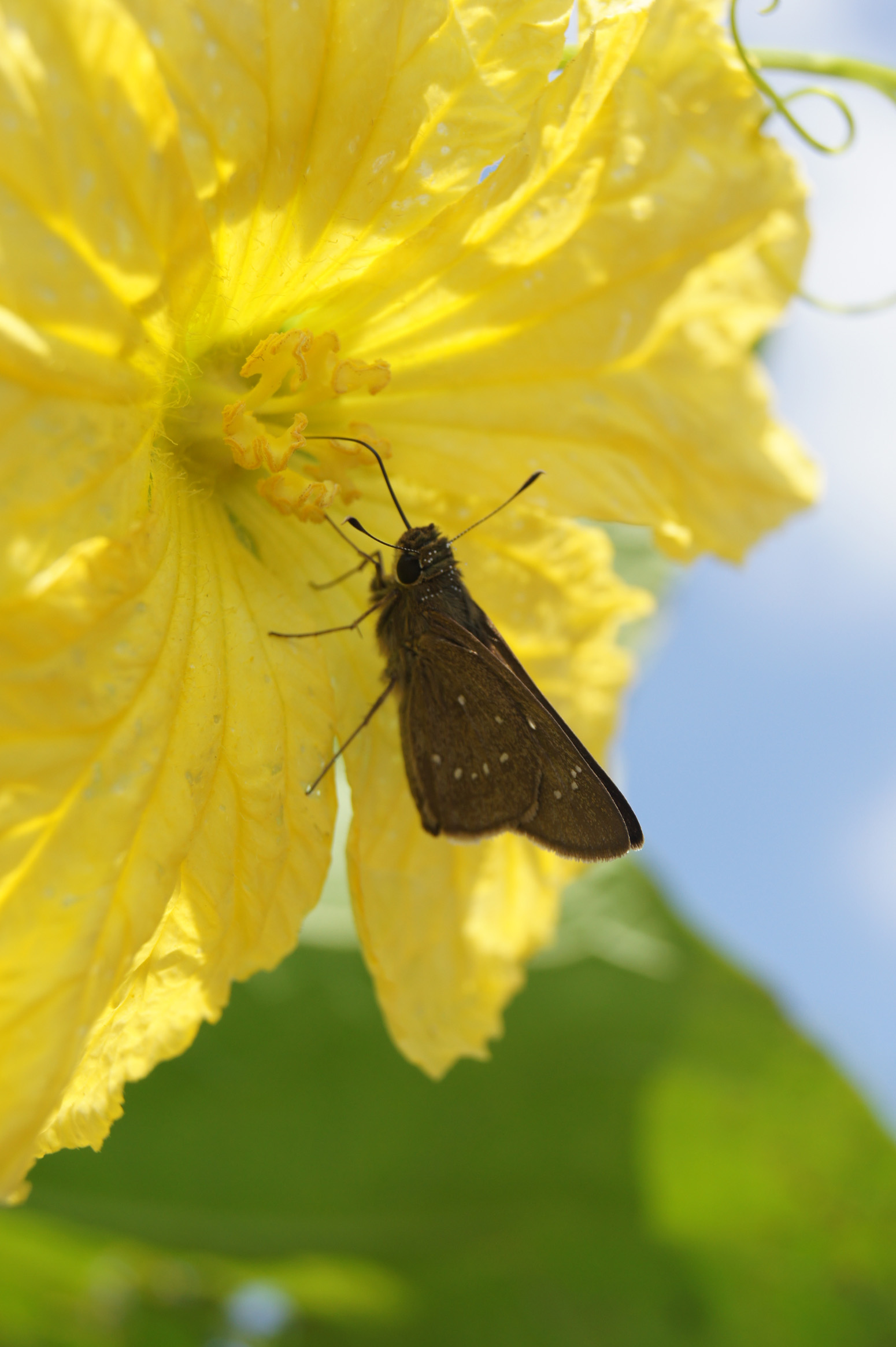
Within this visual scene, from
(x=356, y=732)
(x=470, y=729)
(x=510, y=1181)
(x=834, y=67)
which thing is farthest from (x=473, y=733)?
(x=510, y=1181)

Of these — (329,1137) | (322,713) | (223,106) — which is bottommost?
(329,1137)

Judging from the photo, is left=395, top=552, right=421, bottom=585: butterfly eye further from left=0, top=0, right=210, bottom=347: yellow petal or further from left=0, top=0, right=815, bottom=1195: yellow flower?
left=0, top=0, right=210, bottom=347: yellow petal

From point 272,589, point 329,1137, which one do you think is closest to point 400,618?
point 272,589

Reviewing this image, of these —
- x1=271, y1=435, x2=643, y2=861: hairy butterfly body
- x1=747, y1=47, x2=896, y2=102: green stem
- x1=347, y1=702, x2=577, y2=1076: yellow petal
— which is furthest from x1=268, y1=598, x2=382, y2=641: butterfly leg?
x1=747, y1=47, x2=896, y2=102: green stem

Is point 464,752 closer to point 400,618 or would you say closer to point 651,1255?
point 400,618

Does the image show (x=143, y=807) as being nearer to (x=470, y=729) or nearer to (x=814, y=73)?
(x=470, y=729)

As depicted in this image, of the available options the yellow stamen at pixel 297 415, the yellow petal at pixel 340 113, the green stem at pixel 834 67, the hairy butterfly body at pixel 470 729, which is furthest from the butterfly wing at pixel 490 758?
the green stem at pixel 834 67
